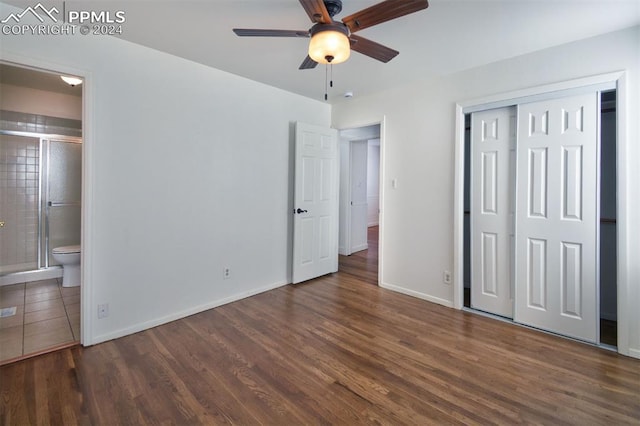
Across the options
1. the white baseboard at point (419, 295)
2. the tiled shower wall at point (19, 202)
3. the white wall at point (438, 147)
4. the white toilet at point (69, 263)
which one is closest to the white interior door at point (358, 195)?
the white wall at point (438, 147)

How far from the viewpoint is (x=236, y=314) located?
3008 mm

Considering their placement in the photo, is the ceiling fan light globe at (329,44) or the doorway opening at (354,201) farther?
the doorway opening at (354,201)

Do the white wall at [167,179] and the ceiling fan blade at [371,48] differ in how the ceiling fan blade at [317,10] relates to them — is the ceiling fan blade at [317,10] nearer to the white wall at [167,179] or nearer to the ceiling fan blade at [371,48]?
the ceiling fan blade at [371,48]

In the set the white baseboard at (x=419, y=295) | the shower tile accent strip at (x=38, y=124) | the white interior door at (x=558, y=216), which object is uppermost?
the shower tile accent strip at (x=38, y=124)

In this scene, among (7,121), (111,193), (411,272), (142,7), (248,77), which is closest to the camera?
(142,7)

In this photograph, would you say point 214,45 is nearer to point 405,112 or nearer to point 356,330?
point 405,112

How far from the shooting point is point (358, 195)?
619 centimetres

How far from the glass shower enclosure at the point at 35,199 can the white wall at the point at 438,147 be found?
4086 mm

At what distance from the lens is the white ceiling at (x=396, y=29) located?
2.00 meters

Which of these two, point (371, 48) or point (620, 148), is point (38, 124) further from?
point (620, 148)

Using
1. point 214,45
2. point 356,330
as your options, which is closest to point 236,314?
point 356,330

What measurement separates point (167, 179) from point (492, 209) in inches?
127

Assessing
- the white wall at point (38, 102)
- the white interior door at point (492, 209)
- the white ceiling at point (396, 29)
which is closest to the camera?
the white ceiling at point (396, 29)

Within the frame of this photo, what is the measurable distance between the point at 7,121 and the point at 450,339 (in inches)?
228
